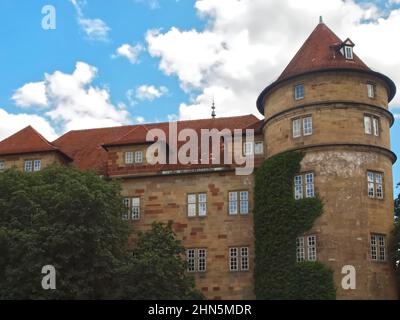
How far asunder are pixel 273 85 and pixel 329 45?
447cm

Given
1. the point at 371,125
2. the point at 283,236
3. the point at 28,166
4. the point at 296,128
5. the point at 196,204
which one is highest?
the point at 371,125

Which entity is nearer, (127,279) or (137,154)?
(127,279)

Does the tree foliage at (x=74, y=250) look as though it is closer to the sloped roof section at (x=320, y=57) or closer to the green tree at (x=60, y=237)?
the green tree at (x=60, y=237)

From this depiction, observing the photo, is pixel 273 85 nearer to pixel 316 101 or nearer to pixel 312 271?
pixel 316 101

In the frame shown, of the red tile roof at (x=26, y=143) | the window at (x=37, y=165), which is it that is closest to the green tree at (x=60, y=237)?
the window at (x=37, y=165)

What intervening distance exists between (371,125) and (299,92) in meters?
4.93

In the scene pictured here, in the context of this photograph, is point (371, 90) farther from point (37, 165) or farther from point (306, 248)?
point (37, 165)

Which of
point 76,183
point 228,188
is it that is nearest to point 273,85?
point 228,188

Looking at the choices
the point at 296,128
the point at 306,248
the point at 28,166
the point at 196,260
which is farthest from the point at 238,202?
the point at 28,166

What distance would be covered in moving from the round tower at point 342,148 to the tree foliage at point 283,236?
2.03ft

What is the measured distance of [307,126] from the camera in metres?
46.3

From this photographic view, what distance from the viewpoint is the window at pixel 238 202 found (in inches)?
1954

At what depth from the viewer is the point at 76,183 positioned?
42.8 metres
